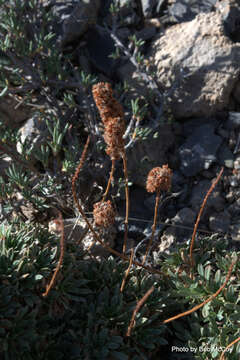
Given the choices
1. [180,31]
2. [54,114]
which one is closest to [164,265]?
[54,114]

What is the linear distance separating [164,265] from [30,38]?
9.69 feet

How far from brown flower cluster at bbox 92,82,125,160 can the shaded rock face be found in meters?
1.89

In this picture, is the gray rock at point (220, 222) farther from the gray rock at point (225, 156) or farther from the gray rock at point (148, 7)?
the gray rock at point (148, 7)

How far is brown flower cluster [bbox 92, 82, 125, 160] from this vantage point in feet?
7.40

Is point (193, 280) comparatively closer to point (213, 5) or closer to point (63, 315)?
point (63, 315)

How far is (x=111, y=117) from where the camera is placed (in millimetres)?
2377

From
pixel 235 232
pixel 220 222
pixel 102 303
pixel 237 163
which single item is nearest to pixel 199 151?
pixel 237 163

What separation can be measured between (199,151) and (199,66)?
949mm

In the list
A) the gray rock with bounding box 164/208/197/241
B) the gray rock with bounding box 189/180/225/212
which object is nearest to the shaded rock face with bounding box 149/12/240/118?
the gray rock with bounding box 189/180/225/212

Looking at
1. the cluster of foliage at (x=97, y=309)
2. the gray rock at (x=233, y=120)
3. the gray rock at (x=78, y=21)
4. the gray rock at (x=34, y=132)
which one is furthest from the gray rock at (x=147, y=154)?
the gray rock at (x=78, y=21)

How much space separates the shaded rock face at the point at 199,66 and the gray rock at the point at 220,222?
3.80 ft

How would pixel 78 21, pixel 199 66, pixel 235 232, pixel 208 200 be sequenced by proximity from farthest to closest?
pixel 78 21 < pixel 199 66 < pixel 208 200 < pixel 235 232

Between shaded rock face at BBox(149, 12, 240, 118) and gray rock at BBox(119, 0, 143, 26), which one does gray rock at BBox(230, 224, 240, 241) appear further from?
gray rock at BBox(119, 0, 143, 26)

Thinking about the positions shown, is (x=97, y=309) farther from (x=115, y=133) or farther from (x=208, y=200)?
(x=208, y=200)
